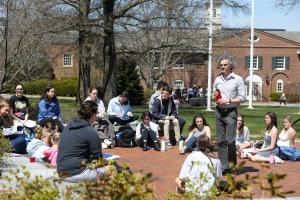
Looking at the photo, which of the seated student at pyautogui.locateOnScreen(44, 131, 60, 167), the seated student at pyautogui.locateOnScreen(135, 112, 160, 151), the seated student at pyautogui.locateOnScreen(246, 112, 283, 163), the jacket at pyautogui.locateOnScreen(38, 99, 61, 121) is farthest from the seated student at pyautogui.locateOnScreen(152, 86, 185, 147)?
the seated student at pyautogui.locateOnScreen(44, 131, 60, 167)

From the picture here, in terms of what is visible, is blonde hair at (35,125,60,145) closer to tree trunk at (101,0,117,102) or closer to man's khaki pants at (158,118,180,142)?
man's khaki pants at (158,118,180,142)

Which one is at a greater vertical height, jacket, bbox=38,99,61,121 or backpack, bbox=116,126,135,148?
jacket, bbox=38,99,61,121

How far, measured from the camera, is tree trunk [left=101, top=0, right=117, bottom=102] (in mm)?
23156

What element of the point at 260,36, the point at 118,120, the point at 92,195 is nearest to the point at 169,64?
the point at 260,36

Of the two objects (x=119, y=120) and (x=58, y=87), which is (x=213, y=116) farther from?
(x=58, y=87)

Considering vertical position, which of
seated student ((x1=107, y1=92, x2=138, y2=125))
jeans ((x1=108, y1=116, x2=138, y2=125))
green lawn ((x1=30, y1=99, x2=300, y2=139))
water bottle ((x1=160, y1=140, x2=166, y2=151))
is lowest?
green lawn ((x1=30, y1=99, x2=300, y2=139))

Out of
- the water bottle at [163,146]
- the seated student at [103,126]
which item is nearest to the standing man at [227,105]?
the water bottle at [163,146]

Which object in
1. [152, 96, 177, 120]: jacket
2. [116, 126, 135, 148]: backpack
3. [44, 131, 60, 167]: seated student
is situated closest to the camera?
[44, 131, 60, 167]: seated student

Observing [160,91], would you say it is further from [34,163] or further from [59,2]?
[59,2]

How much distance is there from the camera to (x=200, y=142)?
703cm

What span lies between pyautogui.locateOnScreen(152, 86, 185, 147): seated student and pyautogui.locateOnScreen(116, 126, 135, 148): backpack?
843mm

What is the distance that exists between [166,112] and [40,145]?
496cm

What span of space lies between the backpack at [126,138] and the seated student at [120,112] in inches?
29.3

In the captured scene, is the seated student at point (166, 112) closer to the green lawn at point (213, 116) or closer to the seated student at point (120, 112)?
the seated student at point (120, 112)
